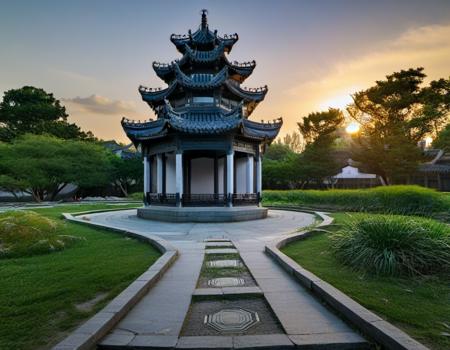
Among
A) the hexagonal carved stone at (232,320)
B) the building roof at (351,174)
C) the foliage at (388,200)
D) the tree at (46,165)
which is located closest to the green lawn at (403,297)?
the hexagonal carved stone at (232,320)

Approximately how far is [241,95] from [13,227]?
14.9 metres

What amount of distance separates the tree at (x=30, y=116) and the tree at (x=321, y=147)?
34124 millimetres

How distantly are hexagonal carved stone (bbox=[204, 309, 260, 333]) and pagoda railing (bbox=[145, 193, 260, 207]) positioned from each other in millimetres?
12819

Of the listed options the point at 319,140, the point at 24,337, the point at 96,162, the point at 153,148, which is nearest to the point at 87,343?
the point at 24,337

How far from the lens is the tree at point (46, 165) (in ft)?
106

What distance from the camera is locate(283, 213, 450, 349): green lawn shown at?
3.58m

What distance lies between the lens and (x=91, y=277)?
5688mm

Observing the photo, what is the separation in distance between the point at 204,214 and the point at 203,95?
767 cm

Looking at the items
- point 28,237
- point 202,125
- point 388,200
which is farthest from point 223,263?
point 388,200

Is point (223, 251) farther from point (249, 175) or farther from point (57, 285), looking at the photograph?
point (249, 175)

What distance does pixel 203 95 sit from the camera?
62.7ft

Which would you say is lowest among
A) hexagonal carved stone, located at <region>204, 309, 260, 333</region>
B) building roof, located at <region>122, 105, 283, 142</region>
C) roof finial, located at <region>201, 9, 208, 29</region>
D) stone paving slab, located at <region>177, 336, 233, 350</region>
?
hexagonal carved stone, located at <region>204, 309, 260, 333</region>

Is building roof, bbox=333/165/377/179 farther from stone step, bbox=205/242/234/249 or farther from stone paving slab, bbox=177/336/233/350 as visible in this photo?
stone paving slab, bbox=177/336/233/350

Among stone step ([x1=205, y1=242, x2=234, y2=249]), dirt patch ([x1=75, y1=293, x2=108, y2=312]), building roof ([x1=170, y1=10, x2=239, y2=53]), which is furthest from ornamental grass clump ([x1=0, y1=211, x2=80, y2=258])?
building roof ([x1=170, y1=10, x2=239, y2=53])
